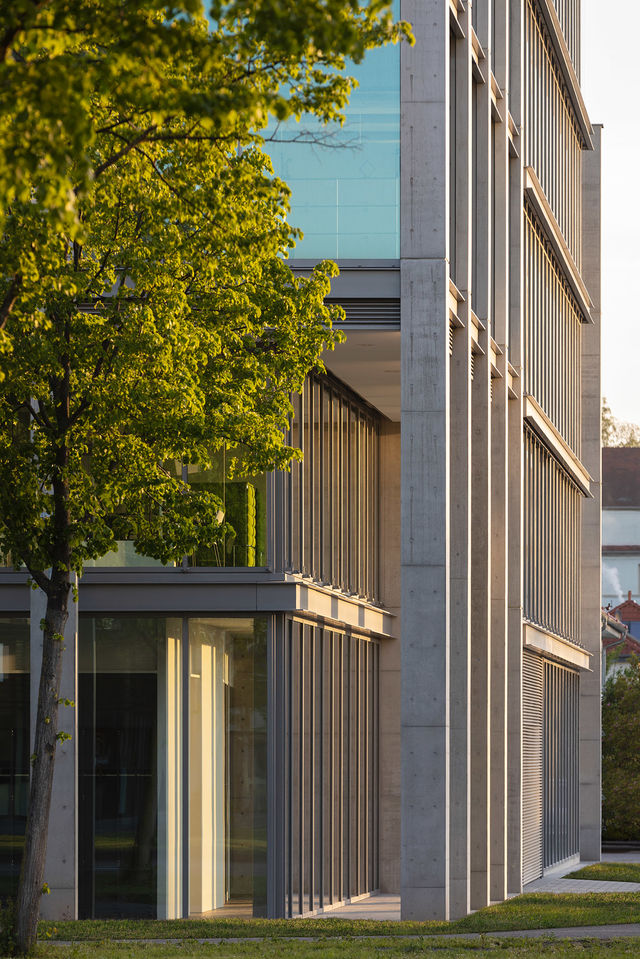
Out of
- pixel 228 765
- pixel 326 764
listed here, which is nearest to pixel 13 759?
pixel 228 765

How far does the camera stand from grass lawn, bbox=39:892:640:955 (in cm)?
1723

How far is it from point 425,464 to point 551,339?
1731cm

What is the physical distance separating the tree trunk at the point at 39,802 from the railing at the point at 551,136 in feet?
61.8

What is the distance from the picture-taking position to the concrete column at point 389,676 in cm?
2675

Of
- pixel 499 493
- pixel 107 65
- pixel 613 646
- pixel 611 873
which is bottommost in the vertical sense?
pixel 611 873

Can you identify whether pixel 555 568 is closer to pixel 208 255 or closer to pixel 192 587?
pixel 192 587

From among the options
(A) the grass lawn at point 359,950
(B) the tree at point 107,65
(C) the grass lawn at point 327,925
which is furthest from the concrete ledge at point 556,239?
(B) the tree at point 107,65

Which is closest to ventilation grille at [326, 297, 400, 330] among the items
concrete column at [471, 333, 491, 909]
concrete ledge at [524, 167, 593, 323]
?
→ concrete column at [471, 333, 491, 909]

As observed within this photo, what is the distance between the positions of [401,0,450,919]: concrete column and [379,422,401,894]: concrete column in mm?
7463

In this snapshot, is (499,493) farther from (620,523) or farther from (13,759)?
(620,523)

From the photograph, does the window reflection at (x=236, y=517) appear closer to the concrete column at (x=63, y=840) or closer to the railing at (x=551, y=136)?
the concrete column at (x=63, y=840)

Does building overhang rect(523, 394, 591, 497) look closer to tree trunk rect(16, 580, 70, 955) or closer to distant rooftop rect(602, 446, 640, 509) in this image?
tree trunk rect(16, 580, 70, 955)

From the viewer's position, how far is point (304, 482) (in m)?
22.4

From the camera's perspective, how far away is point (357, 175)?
2041 cm
